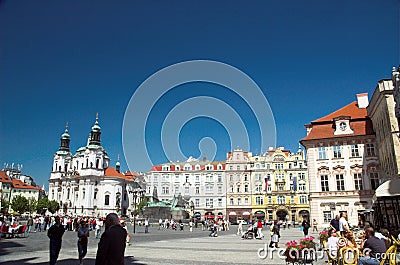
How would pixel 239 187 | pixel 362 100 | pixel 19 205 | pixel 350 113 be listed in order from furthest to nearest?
pixel 19 205 → pixel 239 187 → pixel 362 100 → pixel 350 113

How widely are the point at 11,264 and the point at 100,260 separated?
285 inches

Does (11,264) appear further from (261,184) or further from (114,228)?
(261,184)

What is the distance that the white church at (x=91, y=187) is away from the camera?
328 ft

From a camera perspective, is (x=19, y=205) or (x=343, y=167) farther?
(x=19, y=205)

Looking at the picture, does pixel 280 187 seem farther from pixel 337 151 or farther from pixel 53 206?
pixel 53 206

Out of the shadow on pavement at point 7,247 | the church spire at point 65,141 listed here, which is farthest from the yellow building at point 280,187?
the church spire at point 65,141

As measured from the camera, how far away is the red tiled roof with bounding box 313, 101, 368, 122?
122 ft

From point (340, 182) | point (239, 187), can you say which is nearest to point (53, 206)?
point (239, 187)

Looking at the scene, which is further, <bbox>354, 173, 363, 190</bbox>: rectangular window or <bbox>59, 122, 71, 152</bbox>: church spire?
<bbox>59, 122, 71, 152</bbox>: church spire

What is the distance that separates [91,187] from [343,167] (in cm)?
8213

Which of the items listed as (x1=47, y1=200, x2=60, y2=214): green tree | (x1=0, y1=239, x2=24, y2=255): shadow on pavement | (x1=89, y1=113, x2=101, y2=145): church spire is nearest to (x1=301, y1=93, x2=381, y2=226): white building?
(x1=0, y1=239, x2=24, y2=255): shadow on pavement

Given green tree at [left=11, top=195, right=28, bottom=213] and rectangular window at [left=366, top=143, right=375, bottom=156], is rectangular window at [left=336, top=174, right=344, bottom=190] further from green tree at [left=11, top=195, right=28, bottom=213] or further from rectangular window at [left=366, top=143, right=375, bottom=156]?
green tree at [left=11, top=195, right=28, bottom=213]

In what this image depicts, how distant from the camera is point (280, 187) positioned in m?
67.4

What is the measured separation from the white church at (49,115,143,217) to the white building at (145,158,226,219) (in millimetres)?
A: 22765
